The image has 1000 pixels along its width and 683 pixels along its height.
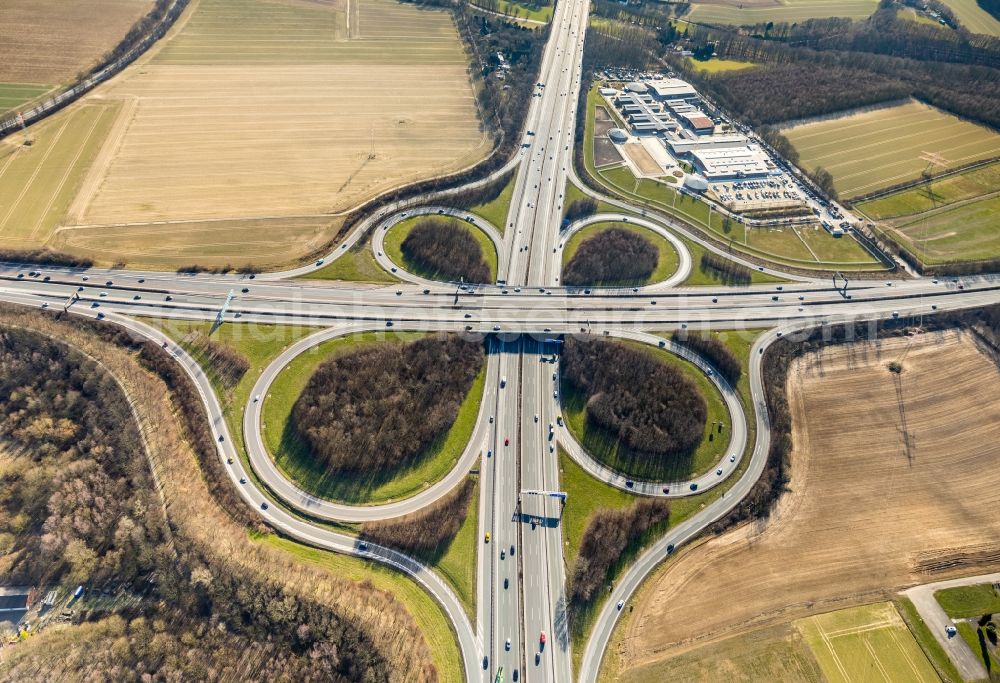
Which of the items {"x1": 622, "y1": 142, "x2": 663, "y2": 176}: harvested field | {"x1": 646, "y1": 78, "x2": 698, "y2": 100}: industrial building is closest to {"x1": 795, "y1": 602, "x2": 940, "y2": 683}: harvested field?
{"x1": 622, "y1": 142, "x2": 663, "y2": 176}: harvested field

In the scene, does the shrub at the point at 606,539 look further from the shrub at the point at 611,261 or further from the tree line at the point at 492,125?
the tree line at the point at 492,125

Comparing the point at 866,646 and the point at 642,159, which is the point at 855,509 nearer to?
the point at 866,646

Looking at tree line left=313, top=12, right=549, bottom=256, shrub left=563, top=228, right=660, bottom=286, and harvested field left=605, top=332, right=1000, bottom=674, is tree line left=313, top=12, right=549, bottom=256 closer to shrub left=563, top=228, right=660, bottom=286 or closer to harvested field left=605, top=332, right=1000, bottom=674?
shrub left=563, top=228, right=660, bottom=286

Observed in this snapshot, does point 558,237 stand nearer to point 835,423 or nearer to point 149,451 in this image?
point 835,423

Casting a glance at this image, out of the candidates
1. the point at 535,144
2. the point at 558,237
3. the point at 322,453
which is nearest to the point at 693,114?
the point at 535,144

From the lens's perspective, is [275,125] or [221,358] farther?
[275,125]

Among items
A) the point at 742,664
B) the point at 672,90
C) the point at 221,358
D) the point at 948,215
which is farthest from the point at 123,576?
the point at 672,90

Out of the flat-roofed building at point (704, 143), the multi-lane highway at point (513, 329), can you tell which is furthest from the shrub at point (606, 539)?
the flat-roofed building at point (704, 143)

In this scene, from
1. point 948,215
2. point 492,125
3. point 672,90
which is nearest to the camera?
point 948,215
